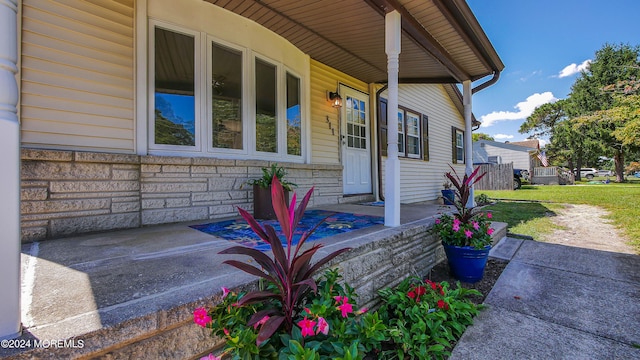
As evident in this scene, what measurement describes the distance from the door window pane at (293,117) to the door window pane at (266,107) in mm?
287

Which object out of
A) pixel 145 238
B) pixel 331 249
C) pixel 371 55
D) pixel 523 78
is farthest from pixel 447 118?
pixel 523 78

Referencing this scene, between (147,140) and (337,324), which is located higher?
(147,140)

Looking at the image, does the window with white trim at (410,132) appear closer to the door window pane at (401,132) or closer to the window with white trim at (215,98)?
the door window pane at (401,132)

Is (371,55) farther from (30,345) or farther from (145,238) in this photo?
(30,345)

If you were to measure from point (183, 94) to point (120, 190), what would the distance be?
123 cm

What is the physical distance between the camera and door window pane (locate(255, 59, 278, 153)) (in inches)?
149

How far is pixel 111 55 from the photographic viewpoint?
8.78ft

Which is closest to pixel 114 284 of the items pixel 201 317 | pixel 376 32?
pixel 201 317

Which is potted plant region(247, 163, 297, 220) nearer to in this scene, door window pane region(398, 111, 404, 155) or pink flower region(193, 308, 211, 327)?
pink flower region(193, 308, 211, 327)

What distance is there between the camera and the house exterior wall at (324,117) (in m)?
4.66

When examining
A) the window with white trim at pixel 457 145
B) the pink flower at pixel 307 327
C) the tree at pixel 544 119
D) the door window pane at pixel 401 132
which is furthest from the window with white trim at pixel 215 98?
the tree at pixel 544 119

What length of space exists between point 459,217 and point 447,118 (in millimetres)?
6777

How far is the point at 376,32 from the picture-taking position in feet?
12.2

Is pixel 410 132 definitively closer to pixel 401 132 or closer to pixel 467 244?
pixel 401 132
